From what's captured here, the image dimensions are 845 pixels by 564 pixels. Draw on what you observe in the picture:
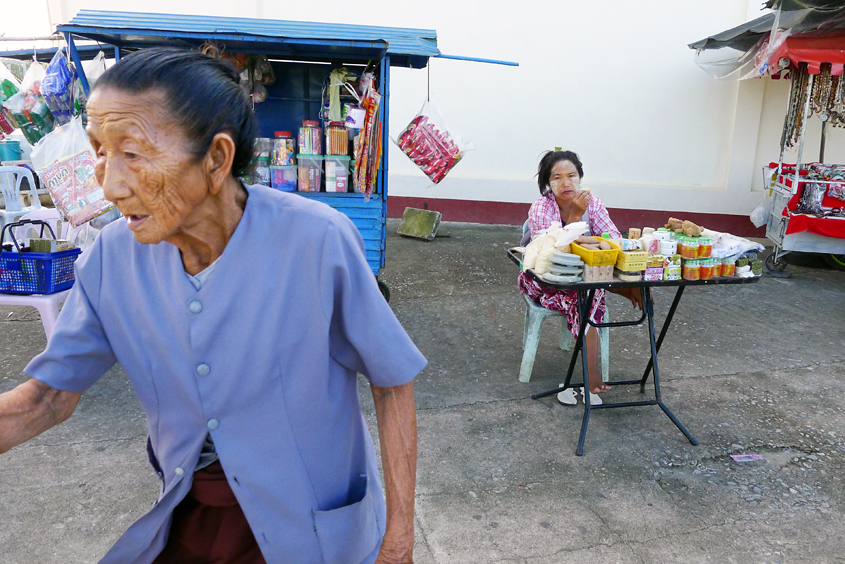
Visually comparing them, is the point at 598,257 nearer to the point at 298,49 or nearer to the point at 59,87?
the point at 298,49

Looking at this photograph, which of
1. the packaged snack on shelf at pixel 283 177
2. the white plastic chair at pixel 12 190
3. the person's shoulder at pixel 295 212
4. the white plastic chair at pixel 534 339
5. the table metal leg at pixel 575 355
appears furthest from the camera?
the white plastic chair at pixel 12 190

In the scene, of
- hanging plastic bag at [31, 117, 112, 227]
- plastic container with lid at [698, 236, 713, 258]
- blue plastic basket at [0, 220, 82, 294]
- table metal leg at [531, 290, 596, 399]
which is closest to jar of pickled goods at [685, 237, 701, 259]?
plastic container with lid at [698, 236, 713, 258]

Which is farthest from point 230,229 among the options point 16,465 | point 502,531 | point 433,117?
point 433,117

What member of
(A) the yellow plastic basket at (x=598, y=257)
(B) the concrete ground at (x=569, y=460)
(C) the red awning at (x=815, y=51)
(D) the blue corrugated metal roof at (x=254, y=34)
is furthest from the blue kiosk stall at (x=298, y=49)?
(C) the red awning at (x=815, y=51)

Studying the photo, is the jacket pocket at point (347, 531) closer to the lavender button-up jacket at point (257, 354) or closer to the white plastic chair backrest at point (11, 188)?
the lavender button-up jacket at point (257, 354)

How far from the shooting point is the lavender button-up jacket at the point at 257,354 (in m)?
1.10

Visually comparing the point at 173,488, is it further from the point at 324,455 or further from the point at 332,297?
the point at 332,297

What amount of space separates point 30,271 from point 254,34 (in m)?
2.03

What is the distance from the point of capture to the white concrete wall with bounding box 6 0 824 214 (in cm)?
785

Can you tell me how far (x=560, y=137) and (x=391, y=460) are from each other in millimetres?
7538

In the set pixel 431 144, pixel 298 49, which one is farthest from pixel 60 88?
pixel 431 144

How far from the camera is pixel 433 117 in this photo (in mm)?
4859

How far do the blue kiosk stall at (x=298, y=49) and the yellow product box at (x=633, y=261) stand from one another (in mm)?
2097

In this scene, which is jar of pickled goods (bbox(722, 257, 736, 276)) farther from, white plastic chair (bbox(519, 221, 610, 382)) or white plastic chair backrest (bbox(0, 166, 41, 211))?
white plastic chair backrest (bbox(0, 166, 41, 211))
